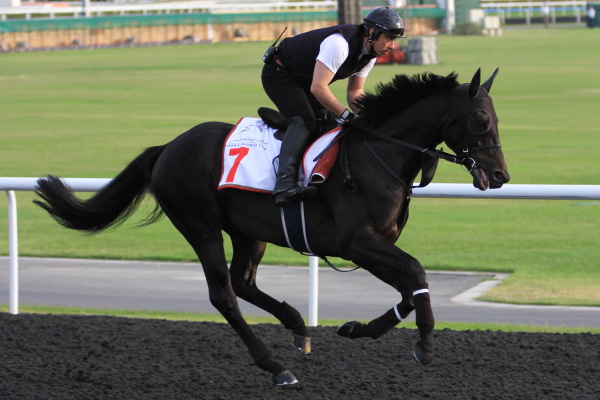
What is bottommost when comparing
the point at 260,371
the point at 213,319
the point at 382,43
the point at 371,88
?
the point at 213,319

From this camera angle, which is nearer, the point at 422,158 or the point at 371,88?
the point at 422,158

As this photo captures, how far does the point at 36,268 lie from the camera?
9094 millimetres

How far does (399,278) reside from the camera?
4.70m

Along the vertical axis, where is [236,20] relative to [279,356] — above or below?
above

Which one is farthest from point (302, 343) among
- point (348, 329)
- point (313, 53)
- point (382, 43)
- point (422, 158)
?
point (382, 43)

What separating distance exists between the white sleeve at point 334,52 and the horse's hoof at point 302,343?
1.42 meters

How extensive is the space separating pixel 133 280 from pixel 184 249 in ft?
5.61

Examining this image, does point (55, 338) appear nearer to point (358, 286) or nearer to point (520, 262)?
point (358, 286)

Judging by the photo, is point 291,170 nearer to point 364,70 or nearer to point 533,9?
point 364,70

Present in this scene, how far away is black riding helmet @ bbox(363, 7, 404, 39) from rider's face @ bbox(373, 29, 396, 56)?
0.8 inches

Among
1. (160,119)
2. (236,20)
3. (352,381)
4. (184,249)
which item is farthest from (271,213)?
(236,20)

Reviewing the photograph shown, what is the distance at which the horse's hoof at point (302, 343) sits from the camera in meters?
5.55

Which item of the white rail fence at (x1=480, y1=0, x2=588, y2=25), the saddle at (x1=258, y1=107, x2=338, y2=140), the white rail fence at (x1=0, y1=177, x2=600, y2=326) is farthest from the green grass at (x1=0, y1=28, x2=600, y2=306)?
the white rail fence at (x1=480, y1=0, x2=588, y2=25)

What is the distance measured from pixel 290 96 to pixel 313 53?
0.78 ft
